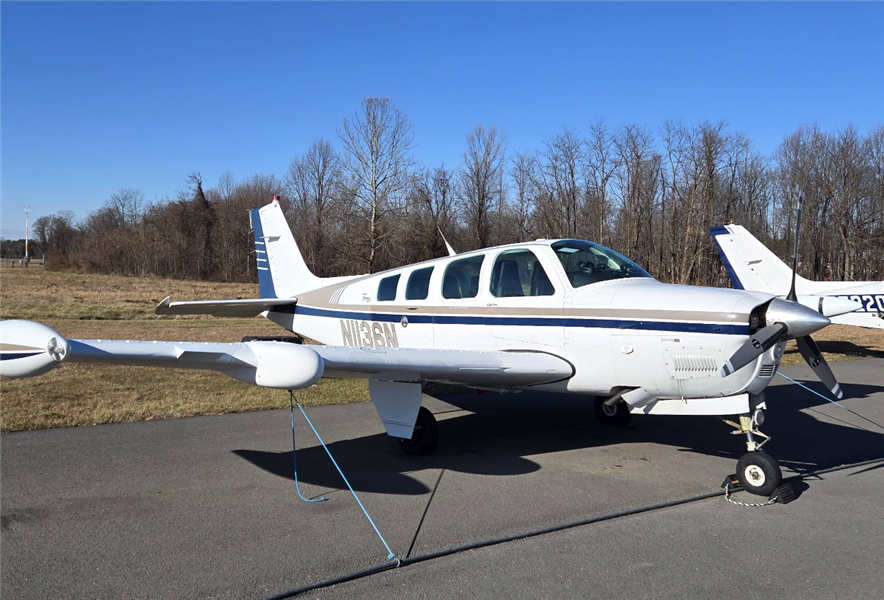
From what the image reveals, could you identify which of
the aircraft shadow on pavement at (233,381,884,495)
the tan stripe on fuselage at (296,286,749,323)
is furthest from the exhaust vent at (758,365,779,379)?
the aircraft shadow on pavement at (233,381,884,495)

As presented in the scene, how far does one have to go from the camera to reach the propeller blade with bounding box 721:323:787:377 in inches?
191

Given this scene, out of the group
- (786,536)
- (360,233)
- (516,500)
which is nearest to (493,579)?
(516,500)

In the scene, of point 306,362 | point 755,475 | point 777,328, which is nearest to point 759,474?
point 755,475

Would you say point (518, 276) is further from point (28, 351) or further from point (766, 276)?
point (766, 276)

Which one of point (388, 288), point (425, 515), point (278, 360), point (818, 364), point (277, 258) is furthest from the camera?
point (277, 258)

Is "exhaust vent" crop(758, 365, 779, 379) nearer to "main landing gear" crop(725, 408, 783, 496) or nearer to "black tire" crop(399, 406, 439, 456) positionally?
"main landing gear" crop(725, 408, 783, 496)

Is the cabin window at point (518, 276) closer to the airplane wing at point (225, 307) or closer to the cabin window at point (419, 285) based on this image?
the cabin window at point (419, 285)

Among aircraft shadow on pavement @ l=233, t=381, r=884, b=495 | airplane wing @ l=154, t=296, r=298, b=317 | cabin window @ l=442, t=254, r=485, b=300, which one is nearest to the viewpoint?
aircraft shadow on pavement @ l=233, t=381, r=884, b=495

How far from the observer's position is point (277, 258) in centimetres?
1012

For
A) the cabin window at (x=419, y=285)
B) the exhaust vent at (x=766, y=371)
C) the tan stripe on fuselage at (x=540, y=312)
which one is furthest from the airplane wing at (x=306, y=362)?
the exhaust vent at (x=766, y=371)

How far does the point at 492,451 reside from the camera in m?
6.47

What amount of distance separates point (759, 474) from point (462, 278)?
3437 mm

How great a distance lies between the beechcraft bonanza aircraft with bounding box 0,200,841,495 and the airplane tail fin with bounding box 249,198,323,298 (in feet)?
9.58

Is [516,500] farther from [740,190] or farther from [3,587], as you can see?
[740,190]
